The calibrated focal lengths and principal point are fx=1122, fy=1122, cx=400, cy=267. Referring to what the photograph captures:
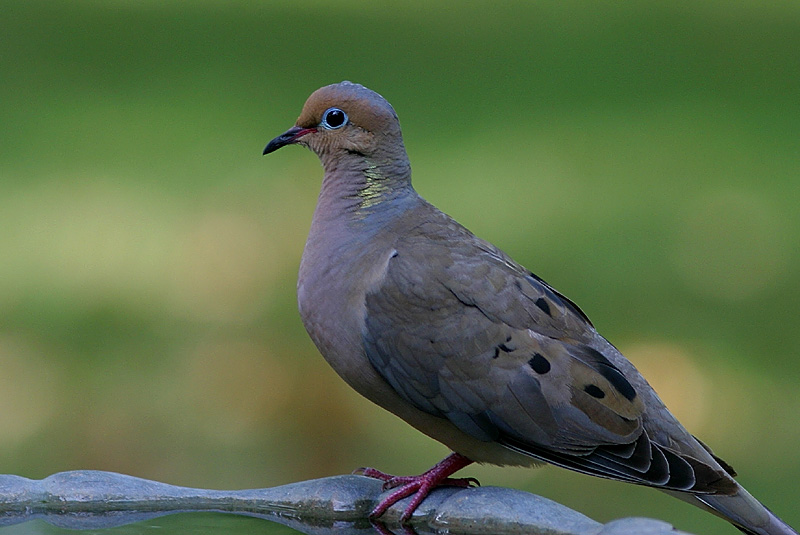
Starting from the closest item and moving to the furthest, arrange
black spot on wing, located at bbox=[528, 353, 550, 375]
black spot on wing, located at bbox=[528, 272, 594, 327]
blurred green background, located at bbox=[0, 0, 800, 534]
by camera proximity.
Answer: black spot on wing, located at bbox=[528, 353, 550, 375] → black spot on wing, located at bbox=[528, 272, 594, 327] → blurred green background, located at bbox=[0, 0, 800, 534]

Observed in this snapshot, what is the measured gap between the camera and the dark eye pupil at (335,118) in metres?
3.19

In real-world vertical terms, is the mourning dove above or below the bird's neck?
below

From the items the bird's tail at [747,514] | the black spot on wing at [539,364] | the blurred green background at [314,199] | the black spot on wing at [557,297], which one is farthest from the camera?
the blurred green background at [314,199]

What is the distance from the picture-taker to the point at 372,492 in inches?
117

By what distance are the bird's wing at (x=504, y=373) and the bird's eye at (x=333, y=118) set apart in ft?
1.45

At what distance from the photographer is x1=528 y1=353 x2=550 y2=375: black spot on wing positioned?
2914 mm

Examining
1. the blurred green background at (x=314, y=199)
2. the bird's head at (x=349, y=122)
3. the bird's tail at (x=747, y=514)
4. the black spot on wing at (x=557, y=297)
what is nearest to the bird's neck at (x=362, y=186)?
the bird's head at (x=349, y=122)

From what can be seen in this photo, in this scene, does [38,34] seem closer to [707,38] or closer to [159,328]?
[159,328]

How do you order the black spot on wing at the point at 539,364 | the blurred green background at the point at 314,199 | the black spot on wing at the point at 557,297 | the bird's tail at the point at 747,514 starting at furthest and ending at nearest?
1. the blurred green background at the point at 314,199
2. the black spot on wing at the point at 557,297
3. the black spot on wing at the point at 539,364
4. the bird's tail at the point at 747,514

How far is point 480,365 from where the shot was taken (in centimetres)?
292

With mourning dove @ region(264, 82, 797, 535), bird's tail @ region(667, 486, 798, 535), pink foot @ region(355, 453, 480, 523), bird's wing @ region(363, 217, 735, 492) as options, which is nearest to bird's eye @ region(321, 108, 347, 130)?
mourning dove @ region(264, 82, 797, 535)

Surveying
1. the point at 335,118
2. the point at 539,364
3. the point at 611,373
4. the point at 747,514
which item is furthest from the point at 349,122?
the point at 747,514

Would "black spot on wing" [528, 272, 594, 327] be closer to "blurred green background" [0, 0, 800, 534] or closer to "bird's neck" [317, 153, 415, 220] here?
"bird's neck" [317, 153, 415, 220]

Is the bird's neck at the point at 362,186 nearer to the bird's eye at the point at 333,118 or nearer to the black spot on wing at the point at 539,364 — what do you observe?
the bird's eye at the point at 333,118
